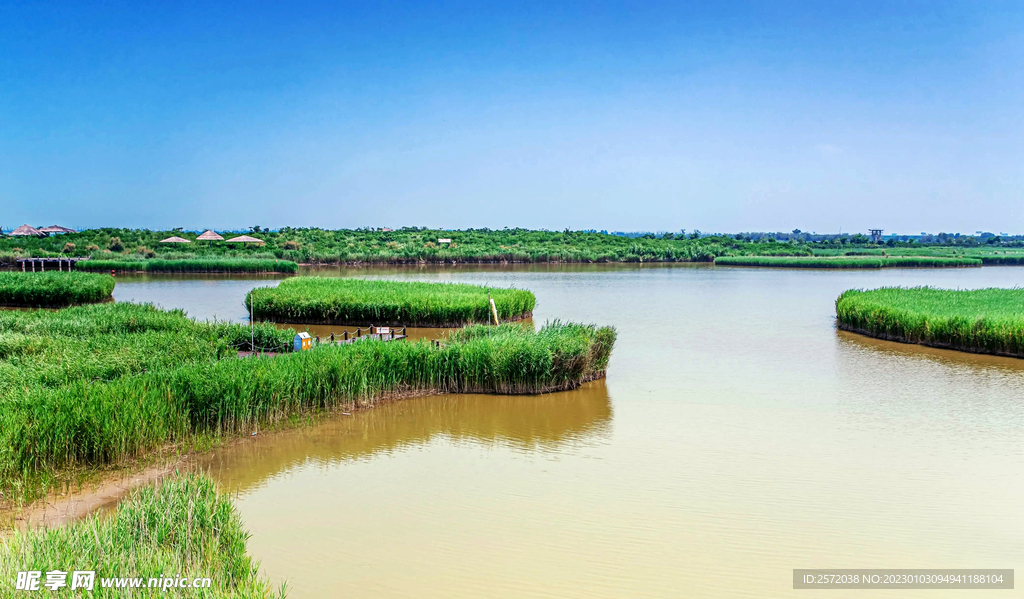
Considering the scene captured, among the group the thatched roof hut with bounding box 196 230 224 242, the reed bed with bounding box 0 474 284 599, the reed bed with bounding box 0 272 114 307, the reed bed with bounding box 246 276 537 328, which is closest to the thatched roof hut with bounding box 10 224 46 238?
the thatched roof hut with bounding box 196 230 224 242

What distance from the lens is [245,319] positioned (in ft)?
75.4

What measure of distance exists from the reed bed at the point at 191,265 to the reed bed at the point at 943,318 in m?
34.7

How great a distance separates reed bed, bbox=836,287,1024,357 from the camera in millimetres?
17984

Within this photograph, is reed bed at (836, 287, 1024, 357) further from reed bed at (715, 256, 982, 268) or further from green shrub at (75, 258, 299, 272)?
reed bed at (715, 256, 982, 268)

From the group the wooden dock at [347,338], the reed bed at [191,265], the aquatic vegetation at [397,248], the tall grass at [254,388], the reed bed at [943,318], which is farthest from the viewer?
the aquatic vegetation at [397,248]

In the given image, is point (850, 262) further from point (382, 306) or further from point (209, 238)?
point (209, 238)

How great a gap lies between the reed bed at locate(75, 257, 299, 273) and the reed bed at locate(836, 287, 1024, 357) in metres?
34.7

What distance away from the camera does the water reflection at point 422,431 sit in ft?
30.9

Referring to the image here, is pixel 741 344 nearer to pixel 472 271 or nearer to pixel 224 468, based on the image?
pixel 224 468

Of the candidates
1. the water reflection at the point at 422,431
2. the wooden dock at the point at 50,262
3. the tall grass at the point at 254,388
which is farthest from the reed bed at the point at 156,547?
the wooden dock at the point at 50,262

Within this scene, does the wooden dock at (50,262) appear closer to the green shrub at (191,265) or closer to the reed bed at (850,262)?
the green shrub at (191,265)

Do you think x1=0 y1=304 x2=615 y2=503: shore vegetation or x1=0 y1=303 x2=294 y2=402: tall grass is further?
x1=0 y1=303 x2=294 y2=402: tall grass

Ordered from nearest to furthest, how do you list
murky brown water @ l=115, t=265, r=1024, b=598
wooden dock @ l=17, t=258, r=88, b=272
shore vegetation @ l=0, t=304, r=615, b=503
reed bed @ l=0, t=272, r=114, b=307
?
murky brown water @ l=115, t=265, r=1024, b=598, shore vegetation @ l=0, t=304, r=615, b=503, reed bed @ l=0, t=272, r=114, b=307, wooden dock @ l=17, t=258, r=88, b=272

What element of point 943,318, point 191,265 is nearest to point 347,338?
point 943,318
